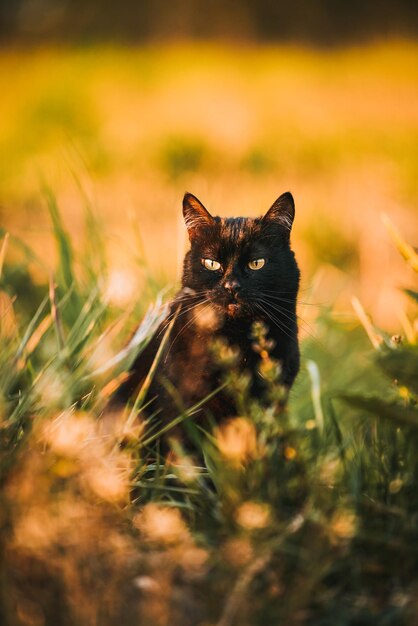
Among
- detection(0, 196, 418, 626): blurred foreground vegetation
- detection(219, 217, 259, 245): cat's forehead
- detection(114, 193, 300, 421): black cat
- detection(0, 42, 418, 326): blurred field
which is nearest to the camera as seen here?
detection(0, 196, 418, 626): blurred foreground vegetation

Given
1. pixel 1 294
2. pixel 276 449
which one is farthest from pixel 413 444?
pixel 1 294

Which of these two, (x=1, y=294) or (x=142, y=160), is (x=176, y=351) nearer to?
(x=1, y=294)

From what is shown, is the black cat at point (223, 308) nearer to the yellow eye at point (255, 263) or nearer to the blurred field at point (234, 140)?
the yellow eye at point (255, 263)

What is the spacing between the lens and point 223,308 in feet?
4.25

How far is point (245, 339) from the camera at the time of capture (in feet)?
4.24

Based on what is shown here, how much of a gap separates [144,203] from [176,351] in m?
2.07

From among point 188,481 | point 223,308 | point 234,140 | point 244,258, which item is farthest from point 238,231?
point 234,140

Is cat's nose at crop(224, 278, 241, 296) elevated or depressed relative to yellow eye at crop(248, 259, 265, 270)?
depressed

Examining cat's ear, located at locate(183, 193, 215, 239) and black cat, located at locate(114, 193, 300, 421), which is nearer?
black cat, located at locate(114, 193, 300, 421)

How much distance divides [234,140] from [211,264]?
2.40m

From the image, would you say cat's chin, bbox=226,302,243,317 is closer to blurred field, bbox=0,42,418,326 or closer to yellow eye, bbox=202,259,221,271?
yellow eye, bbox=202,259,221,271

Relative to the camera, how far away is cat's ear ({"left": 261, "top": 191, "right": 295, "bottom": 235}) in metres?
1.35

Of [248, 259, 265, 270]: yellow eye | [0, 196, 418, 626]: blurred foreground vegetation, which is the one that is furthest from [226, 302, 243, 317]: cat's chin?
[0, 196, 418, 626]: blurred foreground vegetation

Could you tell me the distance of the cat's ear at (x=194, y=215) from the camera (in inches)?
53.8
